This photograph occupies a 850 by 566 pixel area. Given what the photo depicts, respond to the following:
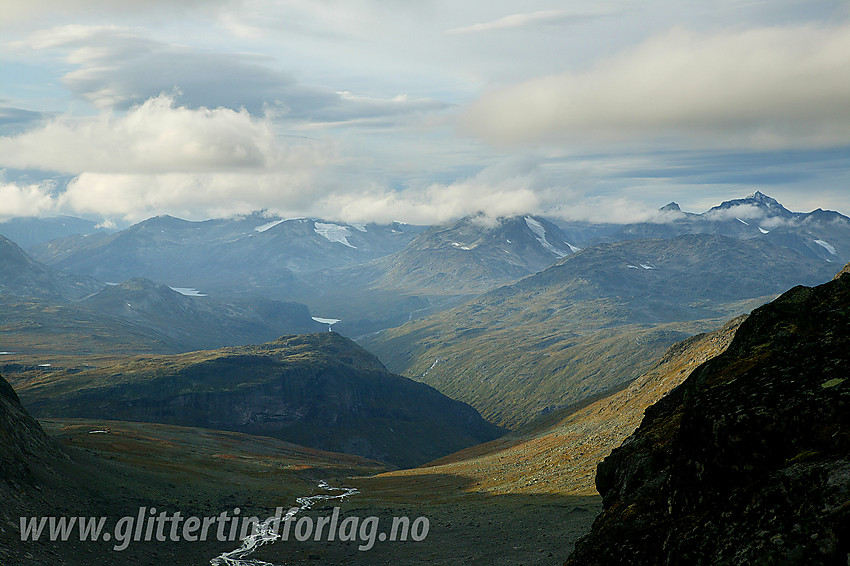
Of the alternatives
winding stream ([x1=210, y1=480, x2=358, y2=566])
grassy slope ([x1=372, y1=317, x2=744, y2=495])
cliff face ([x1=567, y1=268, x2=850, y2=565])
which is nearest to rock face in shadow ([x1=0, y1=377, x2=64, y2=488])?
winding stream ([x1=210, y1=480, x2=358, y2=566])

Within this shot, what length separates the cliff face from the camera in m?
11.6

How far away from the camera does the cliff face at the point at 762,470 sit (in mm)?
11594

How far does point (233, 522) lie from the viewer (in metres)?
73.4

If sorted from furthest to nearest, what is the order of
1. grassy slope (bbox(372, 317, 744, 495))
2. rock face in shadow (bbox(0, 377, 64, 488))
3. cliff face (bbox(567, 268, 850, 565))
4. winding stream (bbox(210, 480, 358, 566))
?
1. grassy slope (bbox(372, 317, 744, 495))
2. rock face in shadow (bbox(0, 377, 64, 488))
3. winding stream (bbox(210, 480, 358, 566))
4. cliff face (bbox(567, 268, 850, 565))

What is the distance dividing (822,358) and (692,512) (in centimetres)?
598

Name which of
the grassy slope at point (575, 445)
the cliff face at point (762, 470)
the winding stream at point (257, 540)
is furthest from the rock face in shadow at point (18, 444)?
the grassy slope at point (575, 445)

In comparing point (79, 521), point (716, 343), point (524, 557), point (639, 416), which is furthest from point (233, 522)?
point (716, 343)

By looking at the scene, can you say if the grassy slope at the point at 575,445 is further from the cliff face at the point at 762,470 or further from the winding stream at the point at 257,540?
the cliff face at the point at 762,470

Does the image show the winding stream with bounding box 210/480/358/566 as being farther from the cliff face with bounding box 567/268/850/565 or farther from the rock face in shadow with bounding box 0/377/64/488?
the cliff face with bounding box 567/268/850/565

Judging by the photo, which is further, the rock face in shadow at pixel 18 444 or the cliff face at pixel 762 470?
the rock face in shadow at pixel 18 444

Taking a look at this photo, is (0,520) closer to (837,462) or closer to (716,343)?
(837,462)

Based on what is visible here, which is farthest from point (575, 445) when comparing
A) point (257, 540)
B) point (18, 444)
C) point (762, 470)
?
point (762, 470)

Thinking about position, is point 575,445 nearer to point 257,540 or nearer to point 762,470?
point 257,540

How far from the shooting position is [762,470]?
1437cm
